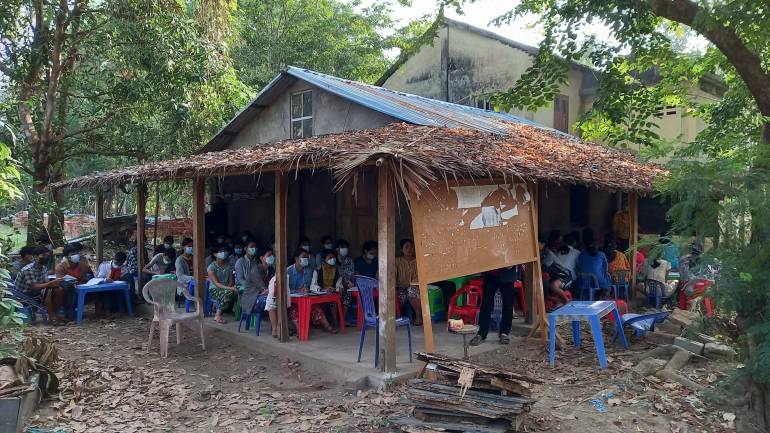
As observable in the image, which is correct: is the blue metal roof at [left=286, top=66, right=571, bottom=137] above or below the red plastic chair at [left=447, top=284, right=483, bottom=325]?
above

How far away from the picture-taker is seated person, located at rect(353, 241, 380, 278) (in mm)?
9336

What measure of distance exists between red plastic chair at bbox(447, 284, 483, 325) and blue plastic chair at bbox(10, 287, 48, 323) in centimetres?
663

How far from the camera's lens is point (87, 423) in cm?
572

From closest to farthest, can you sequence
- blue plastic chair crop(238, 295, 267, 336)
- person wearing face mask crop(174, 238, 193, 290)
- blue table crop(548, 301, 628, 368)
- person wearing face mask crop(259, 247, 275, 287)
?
1. blue table crop(548, 301, 628, 368)
2. blue plastic chair crop(238, 295, 267, 336)
3. person wearing face mask crop(259, 247, 275, 287)
4. person wearing face mask crop(174, 238, 193, 290)

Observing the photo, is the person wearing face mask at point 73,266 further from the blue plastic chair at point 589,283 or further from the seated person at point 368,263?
the blue plastic chair at point 589,283

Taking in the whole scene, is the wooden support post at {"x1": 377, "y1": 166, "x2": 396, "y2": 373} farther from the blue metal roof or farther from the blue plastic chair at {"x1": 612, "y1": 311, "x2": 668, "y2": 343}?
the blue plastic chair at {"x1": 612, "y1": 311, "x2": 668, "y2": 343}

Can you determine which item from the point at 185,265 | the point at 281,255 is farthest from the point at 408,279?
the point at 185,265

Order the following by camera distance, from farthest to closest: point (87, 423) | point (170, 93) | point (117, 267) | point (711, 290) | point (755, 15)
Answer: point (170, 93) → point (117, 267) → point (755, 15) → point (87, 423) → point (711, 290)

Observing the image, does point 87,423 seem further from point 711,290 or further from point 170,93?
point 170,93

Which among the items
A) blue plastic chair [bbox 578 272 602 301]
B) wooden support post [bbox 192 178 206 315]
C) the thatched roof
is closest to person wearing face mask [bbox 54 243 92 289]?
the thatched roof

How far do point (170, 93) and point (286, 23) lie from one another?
909cm

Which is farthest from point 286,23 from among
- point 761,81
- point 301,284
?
point 761,81

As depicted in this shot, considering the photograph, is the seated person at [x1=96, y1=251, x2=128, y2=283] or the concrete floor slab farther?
the seated person at [x1=96, y1=251, x2=128, y2=283]

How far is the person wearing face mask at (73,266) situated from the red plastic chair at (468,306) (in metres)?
6.48
